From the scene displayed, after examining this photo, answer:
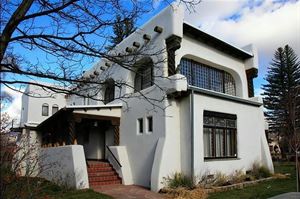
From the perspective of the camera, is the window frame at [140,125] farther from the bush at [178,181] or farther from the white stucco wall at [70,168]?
the bush at [178,181]

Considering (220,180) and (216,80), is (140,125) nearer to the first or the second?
(220,180)

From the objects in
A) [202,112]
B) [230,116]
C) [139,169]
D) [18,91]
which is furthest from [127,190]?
[18,91]

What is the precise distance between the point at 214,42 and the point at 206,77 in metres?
1.88

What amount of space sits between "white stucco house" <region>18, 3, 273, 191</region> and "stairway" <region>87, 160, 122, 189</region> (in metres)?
A: 0.33

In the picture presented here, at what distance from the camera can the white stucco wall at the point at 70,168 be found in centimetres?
1303

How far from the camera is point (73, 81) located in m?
5.95

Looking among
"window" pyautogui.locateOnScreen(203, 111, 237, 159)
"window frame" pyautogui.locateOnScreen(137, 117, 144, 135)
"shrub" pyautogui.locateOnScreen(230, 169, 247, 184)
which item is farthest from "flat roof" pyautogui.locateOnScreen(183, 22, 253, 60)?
"shrub" pyautogui.locateOnScreen(230, 169, 247, 184)

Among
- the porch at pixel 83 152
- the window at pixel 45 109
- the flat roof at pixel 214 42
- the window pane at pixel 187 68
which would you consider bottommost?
the porch at pixel 83 152

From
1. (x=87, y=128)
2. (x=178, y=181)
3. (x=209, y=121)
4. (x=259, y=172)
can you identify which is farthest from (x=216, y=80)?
(x=87, y=128)

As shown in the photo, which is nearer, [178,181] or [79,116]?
[178,181]

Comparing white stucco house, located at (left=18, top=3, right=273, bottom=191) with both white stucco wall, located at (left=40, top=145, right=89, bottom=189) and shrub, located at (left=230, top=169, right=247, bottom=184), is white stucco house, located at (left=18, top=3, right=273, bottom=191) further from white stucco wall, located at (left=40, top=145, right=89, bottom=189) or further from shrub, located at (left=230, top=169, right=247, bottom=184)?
shrub, located at (left=230, top=169, right=247, bottom=184)

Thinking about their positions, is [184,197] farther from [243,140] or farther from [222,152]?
[243,140]

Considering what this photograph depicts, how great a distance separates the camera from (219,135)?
14.5 meters

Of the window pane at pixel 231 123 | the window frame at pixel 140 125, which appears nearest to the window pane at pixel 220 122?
the window pane at pixel 231 123
